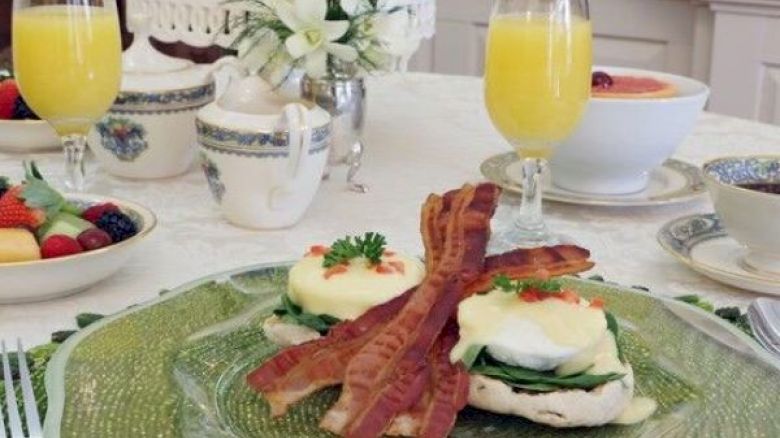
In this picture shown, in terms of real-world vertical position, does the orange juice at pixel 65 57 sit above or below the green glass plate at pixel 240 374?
above

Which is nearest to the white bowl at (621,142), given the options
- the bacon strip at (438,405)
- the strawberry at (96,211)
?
the strawberry at (96,211)

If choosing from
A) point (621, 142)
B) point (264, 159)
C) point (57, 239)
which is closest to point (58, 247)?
point (57, 239)

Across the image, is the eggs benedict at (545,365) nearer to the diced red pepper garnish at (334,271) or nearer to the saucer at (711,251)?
the diced red pepper garnish at (334,271)

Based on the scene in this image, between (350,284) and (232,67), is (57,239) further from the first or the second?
(232,67)

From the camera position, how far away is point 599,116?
123 cm

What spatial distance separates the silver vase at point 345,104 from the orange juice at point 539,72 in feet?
0.80

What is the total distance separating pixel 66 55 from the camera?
1188 millimetres

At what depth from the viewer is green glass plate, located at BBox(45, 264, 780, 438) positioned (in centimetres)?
Answer: 71

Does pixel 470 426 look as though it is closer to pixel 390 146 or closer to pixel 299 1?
pixel 299 1

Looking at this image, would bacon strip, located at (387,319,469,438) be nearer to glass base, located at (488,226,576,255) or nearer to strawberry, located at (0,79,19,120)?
glass base, located at (488,226,576,255)

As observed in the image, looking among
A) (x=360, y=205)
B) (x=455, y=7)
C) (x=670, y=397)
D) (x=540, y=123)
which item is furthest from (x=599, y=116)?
(x=455, y=7)

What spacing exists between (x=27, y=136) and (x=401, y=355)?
0.82 metres

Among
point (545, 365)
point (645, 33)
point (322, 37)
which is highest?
point (322, 37)

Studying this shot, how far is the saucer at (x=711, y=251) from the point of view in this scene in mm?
999
